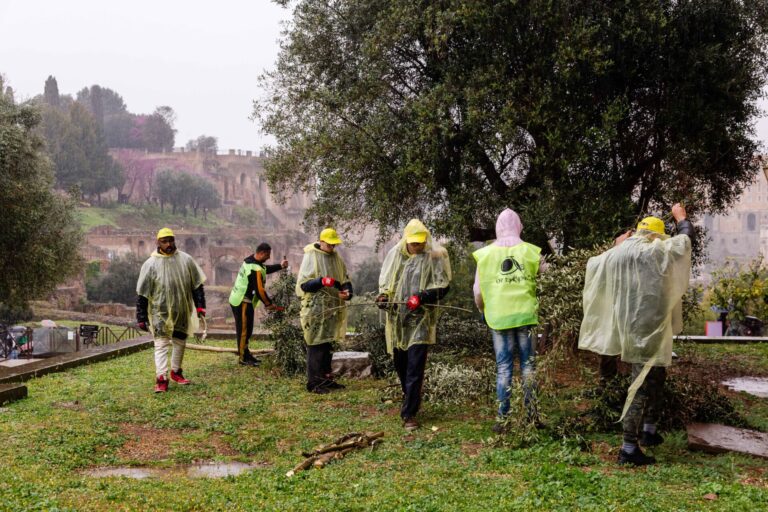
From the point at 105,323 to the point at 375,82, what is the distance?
32202 mm

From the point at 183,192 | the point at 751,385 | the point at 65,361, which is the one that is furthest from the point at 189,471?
the point at 183,192

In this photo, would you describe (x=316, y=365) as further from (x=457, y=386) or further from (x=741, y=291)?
(x=741, y=291)

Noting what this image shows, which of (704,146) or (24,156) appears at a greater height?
(24,156)

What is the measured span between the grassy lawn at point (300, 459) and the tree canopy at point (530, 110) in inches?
149

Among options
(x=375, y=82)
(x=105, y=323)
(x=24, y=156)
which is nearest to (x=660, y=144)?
(x=375, y=82)

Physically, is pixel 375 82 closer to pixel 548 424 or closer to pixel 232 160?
pixel 548 424

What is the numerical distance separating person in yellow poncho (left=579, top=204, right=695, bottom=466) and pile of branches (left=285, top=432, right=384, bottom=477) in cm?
212

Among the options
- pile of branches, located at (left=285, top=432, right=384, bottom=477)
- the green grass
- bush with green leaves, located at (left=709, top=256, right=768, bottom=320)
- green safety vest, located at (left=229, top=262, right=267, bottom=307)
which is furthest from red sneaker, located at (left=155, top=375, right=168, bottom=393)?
the green grass

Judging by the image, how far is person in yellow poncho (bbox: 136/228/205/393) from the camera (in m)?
9.21

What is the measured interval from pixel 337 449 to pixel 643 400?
2.51 meters

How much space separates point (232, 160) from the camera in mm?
108188

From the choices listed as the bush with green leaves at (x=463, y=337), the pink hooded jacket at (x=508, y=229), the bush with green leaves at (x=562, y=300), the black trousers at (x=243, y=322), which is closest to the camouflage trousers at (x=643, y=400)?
the bush with green leaves at (x=562, y=300)

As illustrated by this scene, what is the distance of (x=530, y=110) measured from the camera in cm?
1077

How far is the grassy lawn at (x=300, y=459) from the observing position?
4723mm
